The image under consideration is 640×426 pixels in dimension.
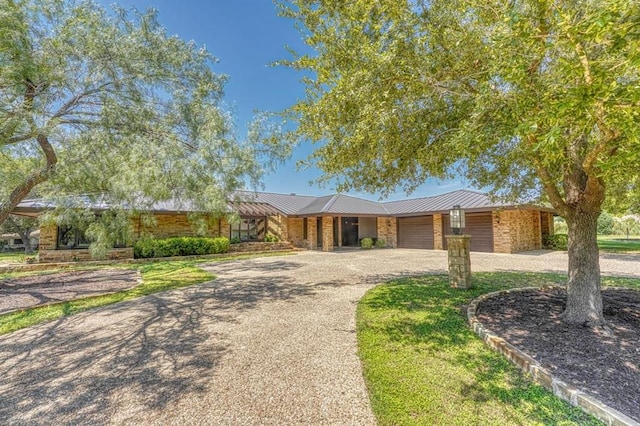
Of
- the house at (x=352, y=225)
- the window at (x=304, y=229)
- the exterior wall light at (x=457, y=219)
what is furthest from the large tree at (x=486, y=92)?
the window at (x=304, y=229)

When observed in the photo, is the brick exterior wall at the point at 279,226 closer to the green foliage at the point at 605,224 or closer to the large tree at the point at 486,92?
the large tree at the point at 486,92

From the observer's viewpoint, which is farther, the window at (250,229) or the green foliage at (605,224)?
the green foliage at (605,224)

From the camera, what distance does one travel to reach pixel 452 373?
3529mm

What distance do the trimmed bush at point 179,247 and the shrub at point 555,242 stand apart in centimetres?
2019

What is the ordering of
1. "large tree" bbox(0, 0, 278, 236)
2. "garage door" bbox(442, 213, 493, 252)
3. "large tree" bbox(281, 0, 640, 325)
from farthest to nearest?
"garage door" bbox(442, 213, 493, 252) → "large tree" bbox(0, 0, 278, 236) → "large tree" bbox(281, 0, 640, 325)

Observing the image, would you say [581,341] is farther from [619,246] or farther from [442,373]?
[619,246]

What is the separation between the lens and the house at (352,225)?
47.8ft

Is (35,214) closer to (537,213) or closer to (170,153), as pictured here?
(170,153)

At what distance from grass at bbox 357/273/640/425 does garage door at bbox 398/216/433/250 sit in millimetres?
14772

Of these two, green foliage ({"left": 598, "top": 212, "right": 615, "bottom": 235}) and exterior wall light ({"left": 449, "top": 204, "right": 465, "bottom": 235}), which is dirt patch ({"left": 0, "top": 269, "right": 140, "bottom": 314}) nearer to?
exterior wall light ({"left": 449, "top": 204, "right": 465, "bottom": 235})

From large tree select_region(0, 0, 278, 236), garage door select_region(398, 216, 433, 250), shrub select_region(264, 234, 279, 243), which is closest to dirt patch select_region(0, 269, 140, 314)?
large tree select_region(0, 0, 278, 236)

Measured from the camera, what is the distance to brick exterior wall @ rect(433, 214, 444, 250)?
754 inches

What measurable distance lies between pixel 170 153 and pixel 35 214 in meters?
11.2

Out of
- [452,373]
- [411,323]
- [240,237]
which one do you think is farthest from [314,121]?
[240,237]
